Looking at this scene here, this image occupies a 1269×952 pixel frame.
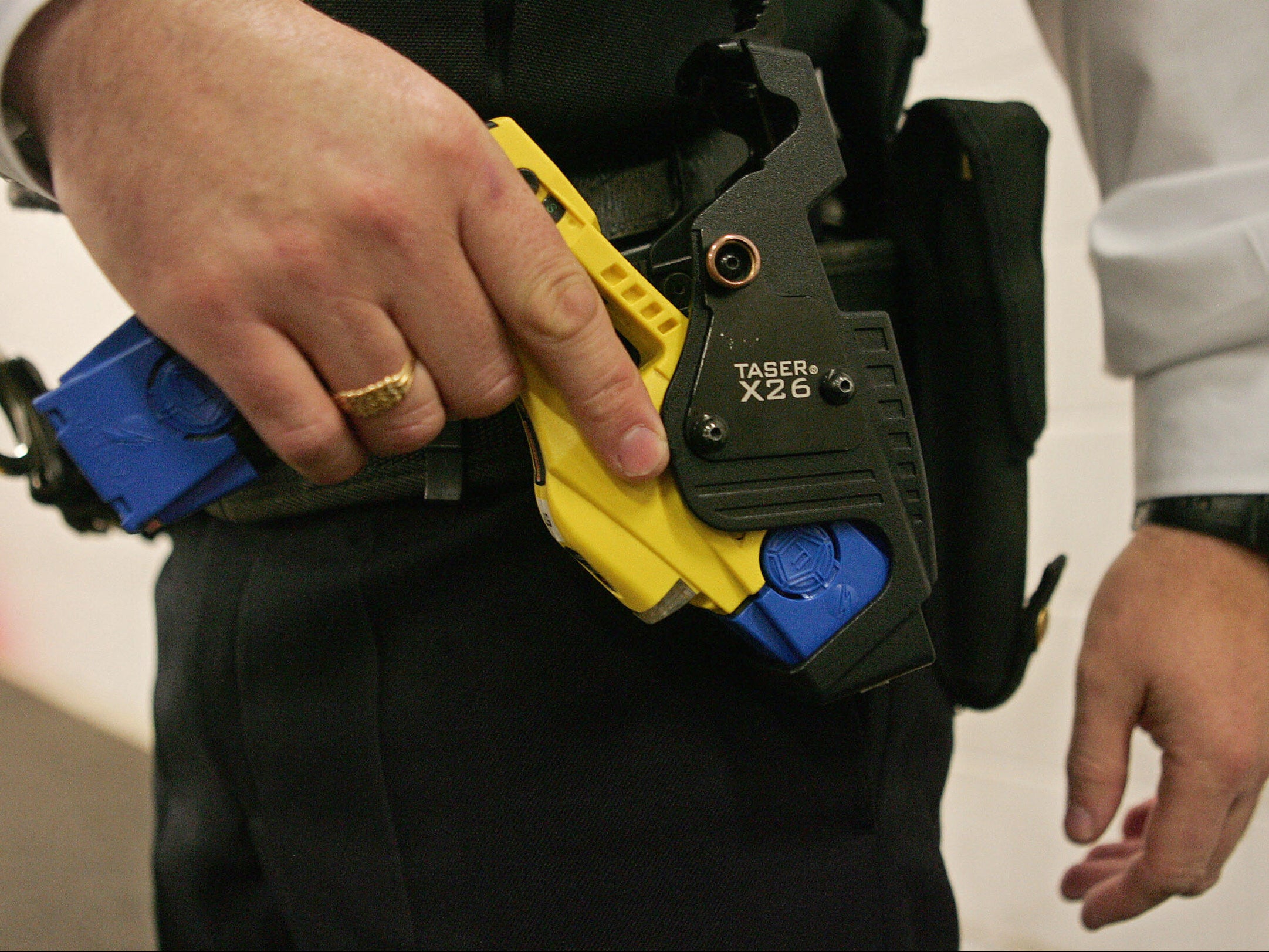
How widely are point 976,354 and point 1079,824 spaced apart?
0.43m

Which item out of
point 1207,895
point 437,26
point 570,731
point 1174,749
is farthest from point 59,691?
point 1207,895

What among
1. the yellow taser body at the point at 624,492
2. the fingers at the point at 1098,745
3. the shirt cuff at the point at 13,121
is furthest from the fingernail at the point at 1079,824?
the shirt cuff at the point at 13,121

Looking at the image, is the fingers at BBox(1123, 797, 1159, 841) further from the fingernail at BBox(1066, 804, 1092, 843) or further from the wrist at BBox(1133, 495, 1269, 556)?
the wrist at BBox(1133, 495, 1269, 556)

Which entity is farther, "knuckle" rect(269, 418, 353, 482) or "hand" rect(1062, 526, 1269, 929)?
"hand" rect(1062, 526, 1269, 929)

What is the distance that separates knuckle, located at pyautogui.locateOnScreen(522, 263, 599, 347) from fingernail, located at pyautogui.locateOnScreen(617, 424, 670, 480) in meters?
0.07

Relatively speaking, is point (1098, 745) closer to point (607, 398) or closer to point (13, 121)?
point (607, 398)

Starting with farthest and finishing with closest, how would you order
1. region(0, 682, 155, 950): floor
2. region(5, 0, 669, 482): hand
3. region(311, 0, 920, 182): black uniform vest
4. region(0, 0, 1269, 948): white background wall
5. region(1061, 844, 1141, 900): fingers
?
1. region(0, 0, 1269, 948): white background wall
2. region(0, 682, 155, 950): floor
3. region(1061, 844, 1141, 900): fingers
4. region(311, 0, 920, 182): black uniform vest
5. region(5, 0, 669, 482): hand

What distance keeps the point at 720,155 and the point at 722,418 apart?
0.81 ft

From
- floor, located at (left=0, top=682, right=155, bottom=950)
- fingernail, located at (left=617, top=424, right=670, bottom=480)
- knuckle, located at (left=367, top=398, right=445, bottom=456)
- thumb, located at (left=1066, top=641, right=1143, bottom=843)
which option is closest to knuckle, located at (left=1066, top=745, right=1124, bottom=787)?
thumb, located at (left=1066, top=641, right=1143, bottom=843)

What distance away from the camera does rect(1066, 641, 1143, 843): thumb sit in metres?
0.62

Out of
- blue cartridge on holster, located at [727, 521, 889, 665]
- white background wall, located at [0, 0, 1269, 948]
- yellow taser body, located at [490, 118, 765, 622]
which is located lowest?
white background wall, located at [0, 0, 1269, 948]

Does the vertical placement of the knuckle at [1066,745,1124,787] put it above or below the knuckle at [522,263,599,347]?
below

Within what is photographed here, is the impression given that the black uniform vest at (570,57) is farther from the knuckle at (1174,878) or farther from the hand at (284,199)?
the knuckle at (1174,878)

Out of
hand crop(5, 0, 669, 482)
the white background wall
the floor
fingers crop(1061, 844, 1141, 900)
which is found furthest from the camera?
the white background wall
